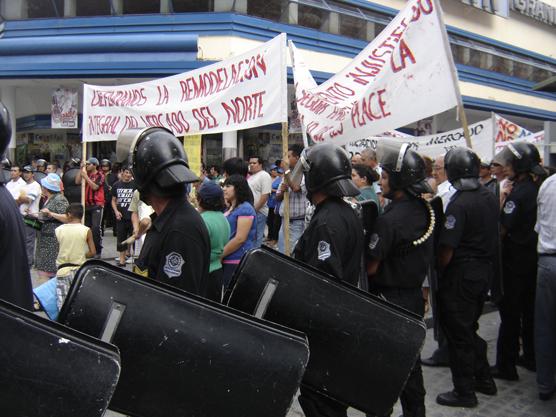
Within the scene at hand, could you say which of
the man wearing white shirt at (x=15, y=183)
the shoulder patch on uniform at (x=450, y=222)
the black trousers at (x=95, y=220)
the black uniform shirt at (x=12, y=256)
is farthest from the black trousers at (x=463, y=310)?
the man wearing white shirt at (x=15, y=183)

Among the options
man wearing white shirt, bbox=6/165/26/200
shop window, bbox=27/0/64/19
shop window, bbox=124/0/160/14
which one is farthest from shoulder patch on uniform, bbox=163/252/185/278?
shop window, bbox=27/0/64/19

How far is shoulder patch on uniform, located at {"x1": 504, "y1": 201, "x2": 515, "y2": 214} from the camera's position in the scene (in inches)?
198

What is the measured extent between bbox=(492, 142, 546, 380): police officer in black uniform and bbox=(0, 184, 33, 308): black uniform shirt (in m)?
4.03

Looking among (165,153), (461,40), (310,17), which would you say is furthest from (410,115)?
(461,40)

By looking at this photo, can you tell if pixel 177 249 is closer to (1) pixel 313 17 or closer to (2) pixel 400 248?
(2) pixel 400 248

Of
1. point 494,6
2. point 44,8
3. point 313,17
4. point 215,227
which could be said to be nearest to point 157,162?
point 215,227

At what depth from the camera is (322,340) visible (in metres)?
2.52

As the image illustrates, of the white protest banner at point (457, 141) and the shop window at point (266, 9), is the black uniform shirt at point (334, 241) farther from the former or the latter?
the shop window at point (266, 9)

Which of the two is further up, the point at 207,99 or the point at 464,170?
the point at 207,99

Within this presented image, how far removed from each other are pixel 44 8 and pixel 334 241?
62.5 feet

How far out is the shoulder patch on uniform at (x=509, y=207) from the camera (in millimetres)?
5027

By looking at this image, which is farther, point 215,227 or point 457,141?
point 457,141

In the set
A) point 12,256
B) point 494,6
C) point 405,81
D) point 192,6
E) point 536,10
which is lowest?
point 12,256

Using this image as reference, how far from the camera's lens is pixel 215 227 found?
505 centimetres
